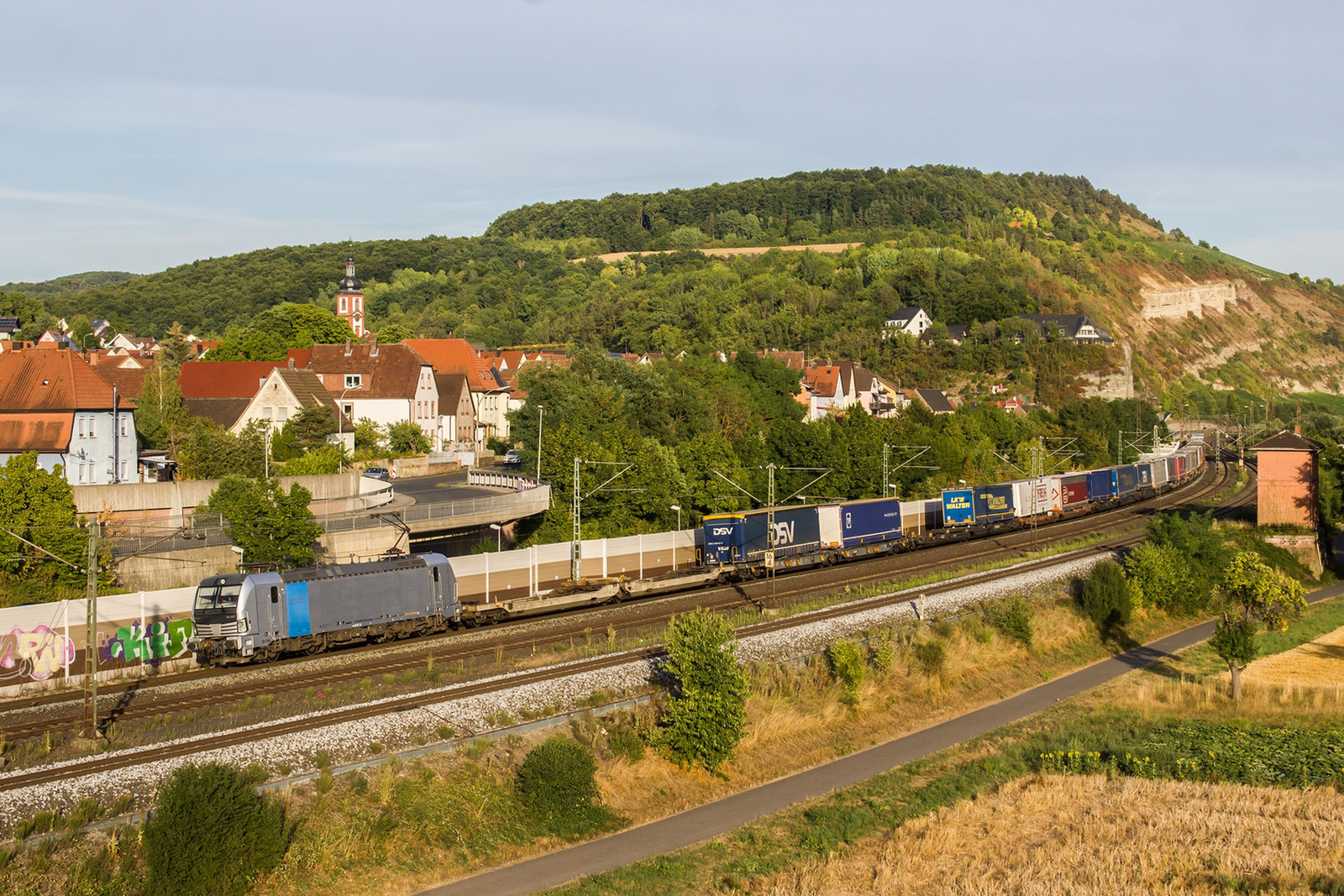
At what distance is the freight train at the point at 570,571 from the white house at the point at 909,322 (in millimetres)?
75603

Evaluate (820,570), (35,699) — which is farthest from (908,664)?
(35,699)

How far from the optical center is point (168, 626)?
33281 millimetres

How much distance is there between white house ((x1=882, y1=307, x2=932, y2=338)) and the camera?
155750 mm

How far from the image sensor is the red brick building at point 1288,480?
208ft

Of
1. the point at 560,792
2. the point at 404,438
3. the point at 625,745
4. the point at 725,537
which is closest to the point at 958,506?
the point at 725,537

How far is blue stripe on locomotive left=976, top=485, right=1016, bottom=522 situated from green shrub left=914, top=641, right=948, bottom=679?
29.7 metres

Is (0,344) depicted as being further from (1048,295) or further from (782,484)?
(1048,295)

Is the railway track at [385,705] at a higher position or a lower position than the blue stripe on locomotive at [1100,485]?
lower

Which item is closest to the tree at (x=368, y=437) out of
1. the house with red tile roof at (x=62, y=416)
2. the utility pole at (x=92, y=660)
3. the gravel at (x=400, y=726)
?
the house with red tile roof at (x=62, y=416)

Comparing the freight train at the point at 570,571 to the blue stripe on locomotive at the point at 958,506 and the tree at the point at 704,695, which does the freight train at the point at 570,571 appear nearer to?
the blue stripe on locomotive at the point at 958,506

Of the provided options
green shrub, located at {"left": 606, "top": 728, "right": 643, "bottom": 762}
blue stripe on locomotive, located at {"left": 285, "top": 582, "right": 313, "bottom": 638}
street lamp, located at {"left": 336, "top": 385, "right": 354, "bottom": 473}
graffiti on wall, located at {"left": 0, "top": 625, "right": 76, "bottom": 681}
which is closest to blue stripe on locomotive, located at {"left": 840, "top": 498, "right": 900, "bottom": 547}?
green shrub, located at {"left": 606, "top": 728, "right": 643, "bottom": 762}

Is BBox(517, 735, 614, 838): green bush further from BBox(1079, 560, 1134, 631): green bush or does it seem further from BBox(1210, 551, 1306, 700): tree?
BBox(1079, 560, 1134, 631): green bush

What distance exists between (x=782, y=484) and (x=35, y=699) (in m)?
48.3

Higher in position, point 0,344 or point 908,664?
point 0,344
